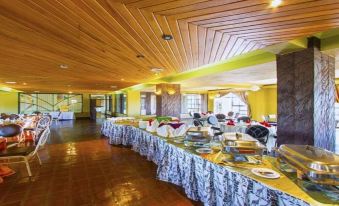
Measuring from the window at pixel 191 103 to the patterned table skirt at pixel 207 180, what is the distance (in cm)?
1075

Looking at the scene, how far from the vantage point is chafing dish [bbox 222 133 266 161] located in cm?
202

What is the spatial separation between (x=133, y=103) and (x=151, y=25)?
29.7 feet

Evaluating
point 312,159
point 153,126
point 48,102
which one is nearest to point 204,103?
point 153,126

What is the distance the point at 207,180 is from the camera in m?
2.24

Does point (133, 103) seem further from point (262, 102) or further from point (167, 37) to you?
point (167, 37)

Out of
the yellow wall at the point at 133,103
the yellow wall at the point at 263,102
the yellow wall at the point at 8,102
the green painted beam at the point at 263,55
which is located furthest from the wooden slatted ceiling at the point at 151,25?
the yellow wall at the point at 8,102

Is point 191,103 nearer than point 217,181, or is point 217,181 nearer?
point 217,181

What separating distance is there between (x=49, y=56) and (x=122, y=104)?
9.55m

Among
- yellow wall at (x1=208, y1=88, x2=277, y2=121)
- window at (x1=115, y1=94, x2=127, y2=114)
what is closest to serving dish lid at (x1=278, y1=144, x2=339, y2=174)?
yellow wall at (x1=208, y1=88, x2=277, y2=121)

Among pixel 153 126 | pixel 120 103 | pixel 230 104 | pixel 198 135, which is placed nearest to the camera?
pixel 198 135

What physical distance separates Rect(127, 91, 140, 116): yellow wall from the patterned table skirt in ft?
21.0

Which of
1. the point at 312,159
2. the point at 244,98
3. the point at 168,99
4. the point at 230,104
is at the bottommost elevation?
the point at 312,159

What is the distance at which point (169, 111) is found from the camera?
695cm

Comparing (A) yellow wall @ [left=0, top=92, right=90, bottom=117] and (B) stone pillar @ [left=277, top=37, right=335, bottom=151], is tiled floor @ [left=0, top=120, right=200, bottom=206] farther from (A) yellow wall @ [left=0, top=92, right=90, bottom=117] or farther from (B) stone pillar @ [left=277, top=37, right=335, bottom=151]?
(A) yellow wall @ [left=0, top=92, right=90, bottom=117]
